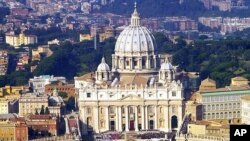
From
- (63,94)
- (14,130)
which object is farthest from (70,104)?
(14,130)

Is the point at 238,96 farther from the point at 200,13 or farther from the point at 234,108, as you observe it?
the point at 200,13

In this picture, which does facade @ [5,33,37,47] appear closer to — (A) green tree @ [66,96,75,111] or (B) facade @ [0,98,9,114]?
(A) green tree @ [66,96,75,111]

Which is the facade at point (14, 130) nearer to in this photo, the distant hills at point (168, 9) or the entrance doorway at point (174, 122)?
the entrance doorway at point (174, 122)

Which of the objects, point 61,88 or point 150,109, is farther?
point 61,88

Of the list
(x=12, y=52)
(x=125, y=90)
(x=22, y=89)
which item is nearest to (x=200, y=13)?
(x=12, y=52)

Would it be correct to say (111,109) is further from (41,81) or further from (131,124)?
(41,81)

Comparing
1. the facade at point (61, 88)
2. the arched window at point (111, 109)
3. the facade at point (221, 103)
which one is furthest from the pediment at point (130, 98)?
the facade at point (61, 88)
